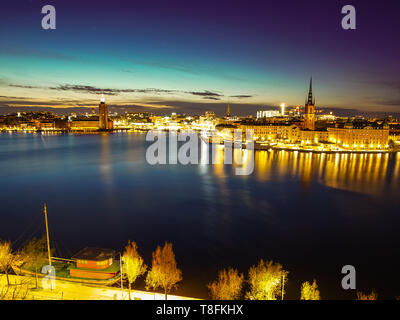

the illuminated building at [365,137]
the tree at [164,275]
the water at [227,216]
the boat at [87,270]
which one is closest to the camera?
the tree at [164,275]

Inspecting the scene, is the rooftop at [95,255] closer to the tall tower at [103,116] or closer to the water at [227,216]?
the water at [227,216]

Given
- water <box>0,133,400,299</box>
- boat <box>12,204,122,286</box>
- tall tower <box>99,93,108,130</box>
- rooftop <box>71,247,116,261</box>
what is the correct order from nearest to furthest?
boat <box>12,204,122,286</box> → rooftop <box>71,247,116,261</box> → water <box>0,133,400,299</box> → tall tower <box>99,93,108,130</box>

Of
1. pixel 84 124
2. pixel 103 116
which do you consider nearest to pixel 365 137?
pixel 103 116

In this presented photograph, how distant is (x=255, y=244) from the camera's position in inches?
207

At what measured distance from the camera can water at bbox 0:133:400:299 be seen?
14.9 feet

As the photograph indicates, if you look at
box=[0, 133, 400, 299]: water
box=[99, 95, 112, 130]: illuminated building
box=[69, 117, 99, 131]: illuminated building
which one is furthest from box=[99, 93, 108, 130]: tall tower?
box=[0, 133, 400, 299]: water

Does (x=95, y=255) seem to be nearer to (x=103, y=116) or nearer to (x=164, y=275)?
(x=164, y=275)

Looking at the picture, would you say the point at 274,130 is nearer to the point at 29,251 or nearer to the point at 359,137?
the point at 359,137

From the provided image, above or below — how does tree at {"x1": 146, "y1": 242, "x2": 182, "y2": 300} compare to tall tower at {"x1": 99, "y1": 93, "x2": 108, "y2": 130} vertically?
below

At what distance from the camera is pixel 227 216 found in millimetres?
6879

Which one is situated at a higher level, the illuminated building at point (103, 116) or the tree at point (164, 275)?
the illuminated building at point (103, 116)

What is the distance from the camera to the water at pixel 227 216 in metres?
4.54

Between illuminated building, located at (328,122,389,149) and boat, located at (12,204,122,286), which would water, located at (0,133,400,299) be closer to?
boat, located at (12,204,122,286)

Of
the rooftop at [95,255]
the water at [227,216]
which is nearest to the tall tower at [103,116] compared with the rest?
the water at [227,216]
